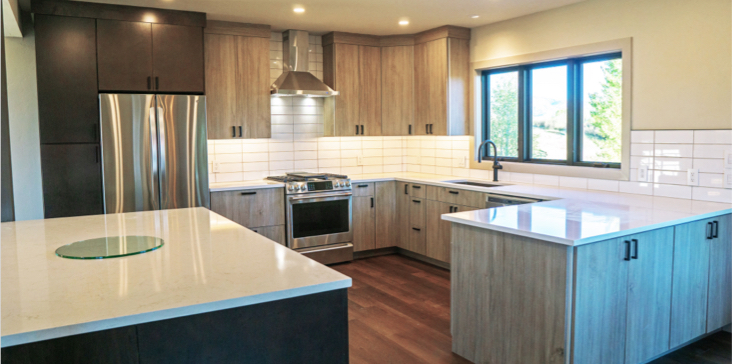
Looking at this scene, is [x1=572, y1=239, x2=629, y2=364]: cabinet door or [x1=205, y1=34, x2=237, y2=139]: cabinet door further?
[x1=205, y1=34, x2=237, y2=139]: cabinet door

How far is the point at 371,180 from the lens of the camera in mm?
5434

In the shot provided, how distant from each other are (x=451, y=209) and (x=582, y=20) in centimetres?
195

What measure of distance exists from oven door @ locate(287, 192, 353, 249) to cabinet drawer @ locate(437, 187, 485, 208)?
0.95m

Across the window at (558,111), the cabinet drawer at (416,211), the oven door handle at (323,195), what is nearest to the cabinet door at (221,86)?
the oven door handle at (323,195)

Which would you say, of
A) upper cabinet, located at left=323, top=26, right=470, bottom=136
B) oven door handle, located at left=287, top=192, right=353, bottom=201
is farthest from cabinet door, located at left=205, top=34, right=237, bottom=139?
upper cabinet, located at left=323, top=26, right=470, bottom=136

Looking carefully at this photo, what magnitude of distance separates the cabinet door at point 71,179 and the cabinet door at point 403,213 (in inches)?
111

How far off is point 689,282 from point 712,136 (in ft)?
3.54

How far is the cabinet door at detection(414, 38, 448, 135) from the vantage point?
534cm

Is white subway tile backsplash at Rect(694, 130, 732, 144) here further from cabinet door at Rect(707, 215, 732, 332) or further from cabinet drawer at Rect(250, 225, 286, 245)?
cabinet drawer at Rect(250, 225, 286, 245)

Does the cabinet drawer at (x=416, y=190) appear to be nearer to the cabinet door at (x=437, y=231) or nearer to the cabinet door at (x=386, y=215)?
the cabinet door at (x=437, y=231)

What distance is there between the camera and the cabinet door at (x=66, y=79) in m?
4.14

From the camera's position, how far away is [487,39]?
523 centimetres

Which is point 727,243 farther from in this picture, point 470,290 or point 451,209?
point 451,209

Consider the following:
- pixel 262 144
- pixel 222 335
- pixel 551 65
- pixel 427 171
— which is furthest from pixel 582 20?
pixel 222 335
